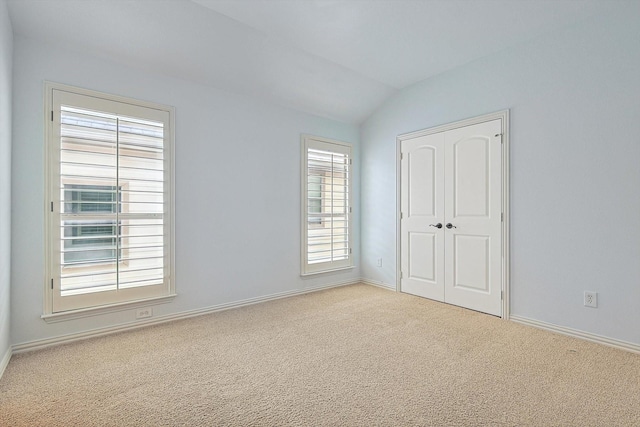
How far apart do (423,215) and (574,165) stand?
160cm

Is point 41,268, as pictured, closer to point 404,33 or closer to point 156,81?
point 156,81

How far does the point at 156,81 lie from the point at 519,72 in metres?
3.52

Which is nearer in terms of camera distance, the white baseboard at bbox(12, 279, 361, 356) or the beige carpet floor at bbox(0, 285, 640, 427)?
the beige carpet floor at bbox(0, 285, 640, 427)

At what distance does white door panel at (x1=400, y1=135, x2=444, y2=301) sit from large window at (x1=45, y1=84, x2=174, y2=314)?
2823 mm

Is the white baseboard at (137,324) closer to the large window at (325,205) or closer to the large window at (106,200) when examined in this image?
the large window at (106,200)


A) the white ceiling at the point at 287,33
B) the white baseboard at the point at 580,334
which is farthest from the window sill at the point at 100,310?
the white baseboard at the point at 580,334

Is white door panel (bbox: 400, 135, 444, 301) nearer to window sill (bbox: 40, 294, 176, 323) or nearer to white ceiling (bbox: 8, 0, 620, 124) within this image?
white ceiling (bbox: 8, 0, 620, 124)

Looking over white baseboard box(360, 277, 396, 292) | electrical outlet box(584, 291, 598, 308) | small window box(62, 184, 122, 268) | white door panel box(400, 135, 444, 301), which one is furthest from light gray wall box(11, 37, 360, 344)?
electrical outlet box(584, 291, 598, 308)

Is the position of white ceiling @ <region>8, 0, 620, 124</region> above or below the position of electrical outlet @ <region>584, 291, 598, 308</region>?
above

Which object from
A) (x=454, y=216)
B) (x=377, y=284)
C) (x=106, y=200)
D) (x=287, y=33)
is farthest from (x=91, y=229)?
(x=454, y=216)

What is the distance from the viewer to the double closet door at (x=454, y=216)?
337cm

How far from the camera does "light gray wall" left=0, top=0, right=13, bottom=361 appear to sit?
6.93 ft

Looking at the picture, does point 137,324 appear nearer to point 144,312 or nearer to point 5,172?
point 144,312

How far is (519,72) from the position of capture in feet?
10.3
